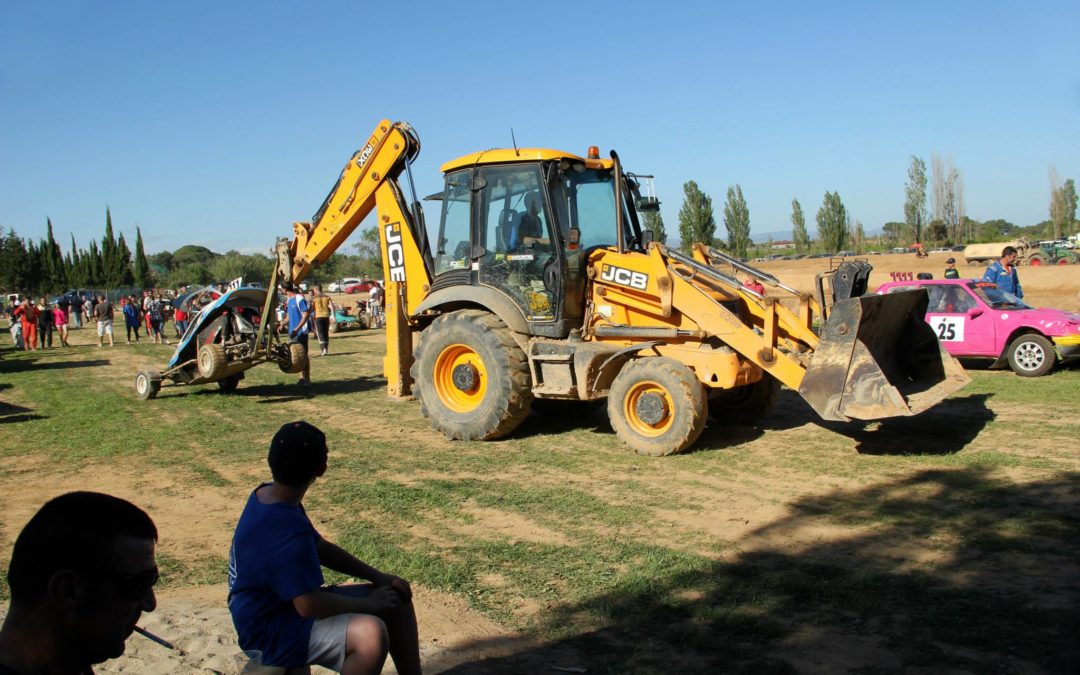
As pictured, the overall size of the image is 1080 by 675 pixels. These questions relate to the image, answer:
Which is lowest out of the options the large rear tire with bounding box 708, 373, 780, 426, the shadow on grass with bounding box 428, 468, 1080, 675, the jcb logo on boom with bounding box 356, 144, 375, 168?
the shadow on grass with bounding box 428, 468, 1080, 675

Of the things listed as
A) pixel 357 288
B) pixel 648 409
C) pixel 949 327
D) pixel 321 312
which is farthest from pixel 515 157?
pixel 357 288

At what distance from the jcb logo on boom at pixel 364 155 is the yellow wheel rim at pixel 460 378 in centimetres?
307

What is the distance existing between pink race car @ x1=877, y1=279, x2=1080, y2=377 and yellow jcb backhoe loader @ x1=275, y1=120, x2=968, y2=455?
16.0 ft

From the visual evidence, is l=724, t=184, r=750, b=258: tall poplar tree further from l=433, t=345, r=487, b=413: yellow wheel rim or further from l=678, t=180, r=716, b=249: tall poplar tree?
l=433, t=345, r=487, b=413: yellow wheel rim

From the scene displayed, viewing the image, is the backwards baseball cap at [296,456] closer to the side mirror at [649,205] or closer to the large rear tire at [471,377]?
the large rear tire at [471,377]

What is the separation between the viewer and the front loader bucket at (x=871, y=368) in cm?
789

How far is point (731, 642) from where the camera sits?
4.56 meters

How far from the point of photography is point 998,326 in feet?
45.0

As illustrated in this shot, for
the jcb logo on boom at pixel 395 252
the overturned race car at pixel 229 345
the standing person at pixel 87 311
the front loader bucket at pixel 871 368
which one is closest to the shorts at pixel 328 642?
the front loader bucket at pixel 871 368

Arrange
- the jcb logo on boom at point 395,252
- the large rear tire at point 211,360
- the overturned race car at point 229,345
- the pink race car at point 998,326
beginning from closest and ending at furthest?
the jcb logo on boom at point 395,252 → the large rear tire at point 211,360 → the pink race car at point 998,326 → the overturned race car at point 229,345

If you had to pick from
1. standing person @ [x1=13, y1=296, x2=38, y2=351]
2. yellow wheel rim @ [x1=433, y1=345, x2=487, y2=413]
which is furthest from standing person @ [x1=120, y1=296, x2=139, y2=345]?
yellow wheel rim @ [x1=433, y1=345, x2=487, y2=413]

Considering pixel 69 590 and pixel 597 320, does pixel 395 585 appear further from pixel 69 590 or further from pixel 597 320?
pixel 597 320

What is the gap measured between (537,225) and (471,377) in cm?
194

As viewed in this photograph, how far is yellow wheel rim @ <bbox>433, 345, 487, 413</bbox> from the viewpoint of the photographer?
10.2m
